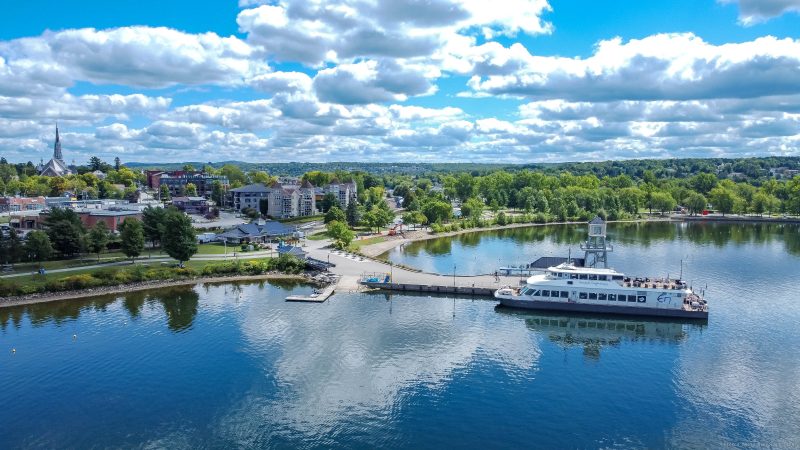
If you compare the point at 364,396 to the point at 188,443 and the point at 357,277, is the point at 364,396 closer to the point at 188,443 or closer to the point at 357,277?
the point at 188,443

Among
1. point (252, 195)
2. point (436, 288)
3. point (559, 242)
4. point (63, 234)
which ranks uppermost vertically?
point (252, 195)

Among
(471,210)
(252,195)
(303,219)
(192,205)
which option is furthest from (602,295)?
(192,205)

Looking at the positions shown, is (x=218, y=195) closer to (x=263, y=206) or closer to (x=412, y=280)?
(x=263, y=206)

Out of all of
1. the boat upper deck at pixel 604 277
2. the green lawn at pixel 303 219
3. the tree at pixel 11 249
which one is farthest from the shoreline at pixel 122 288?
the green lawn at pixel 303 219

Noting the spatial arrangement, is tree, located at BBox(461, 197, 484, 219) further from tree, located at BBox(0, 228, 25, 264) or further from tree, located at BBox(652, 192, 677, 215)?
tree, located at BBox(0, 228, 25, 264)

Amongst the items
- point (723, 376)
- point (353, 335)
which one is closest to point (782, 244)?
point (723, 376)
